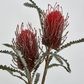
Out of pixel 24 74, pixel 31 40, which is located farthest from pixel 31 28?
pixel 24 74

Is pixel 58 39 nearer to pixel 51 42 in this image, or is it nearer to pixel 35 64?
pixel 51 42

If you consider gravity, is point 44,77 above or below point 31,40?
below

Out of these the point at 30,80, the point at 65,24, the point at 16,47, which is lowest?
the point at 30,80
